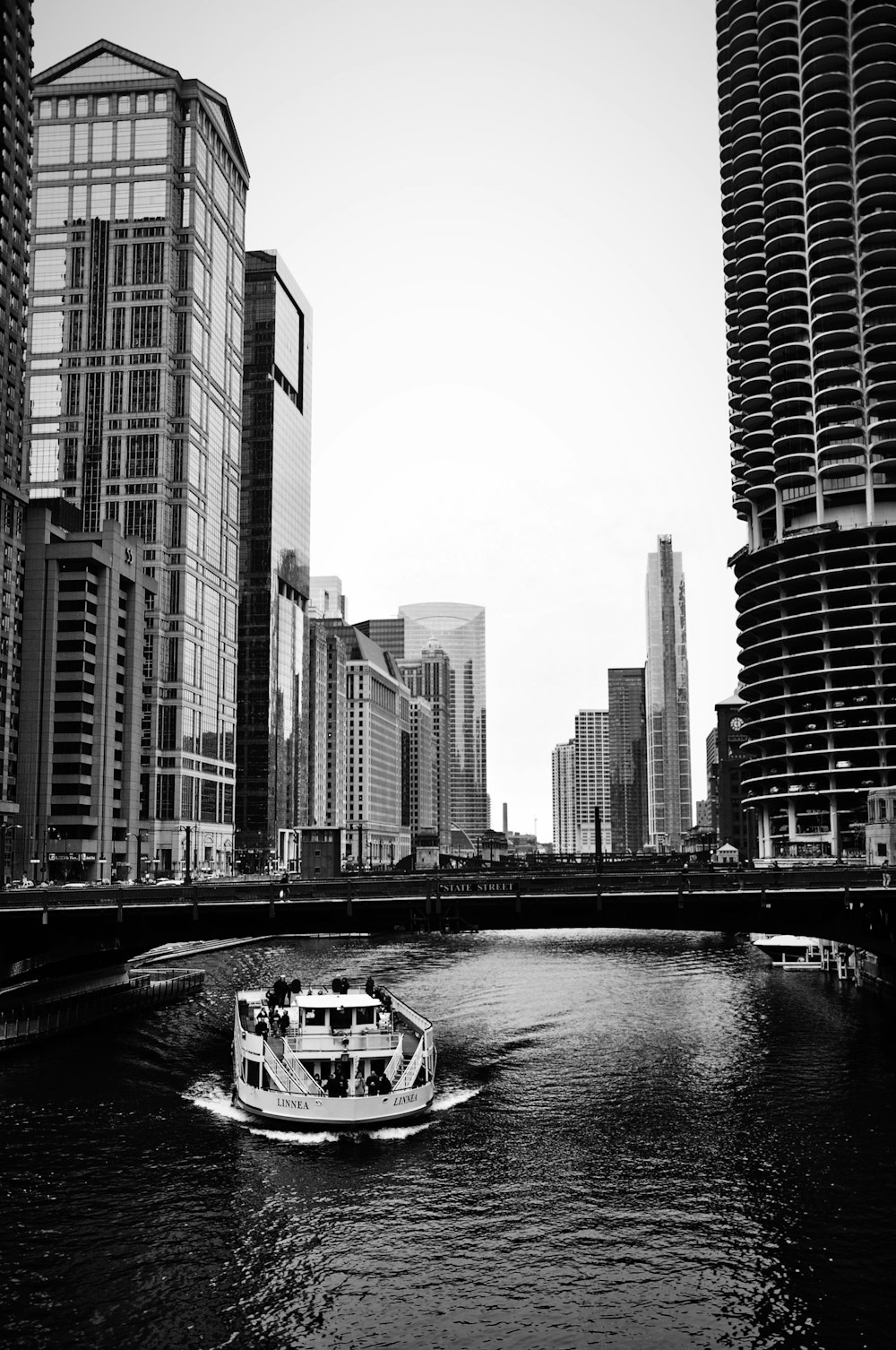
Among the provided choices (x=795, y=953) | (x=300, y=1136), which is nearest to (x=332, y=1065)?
(x=300, y=1136)

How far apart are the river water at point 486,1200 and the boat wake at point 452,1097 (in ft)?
1.14

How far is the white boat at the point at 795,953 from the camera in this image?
11831cm

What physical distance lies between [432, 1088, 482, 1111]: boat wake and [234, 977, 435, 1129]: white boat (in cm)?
121

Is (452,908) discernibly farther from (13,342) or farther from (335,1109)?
(13,342)

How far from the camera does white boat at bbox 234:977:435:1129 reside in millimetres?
56219

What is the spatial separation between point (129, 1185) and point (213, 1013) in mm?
45268

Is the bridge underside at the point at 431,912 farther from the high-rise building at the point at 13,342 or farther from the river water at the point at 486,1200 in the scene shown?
the high-rise building at the point at 13,342

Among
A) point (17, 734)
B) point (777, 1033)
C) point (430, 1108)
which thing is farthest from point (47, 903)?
point (17, 734)

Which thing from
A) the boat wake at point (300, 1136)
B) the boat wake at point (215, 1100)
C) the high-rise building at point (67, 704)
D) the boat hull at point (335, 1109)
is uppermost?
the high-rise building at point (67, 704)

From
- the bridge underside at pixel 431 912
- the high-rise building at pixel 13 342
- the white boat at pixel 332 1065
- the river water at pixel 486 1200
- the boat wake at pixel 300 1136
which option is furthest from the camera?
the high-rise building at pixel 13 342

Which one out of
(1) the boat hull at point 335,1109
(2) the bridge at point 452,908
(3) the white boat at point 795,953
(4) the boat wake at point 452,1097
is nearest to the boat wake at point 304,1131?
(4) the boat wake at point 452,1097

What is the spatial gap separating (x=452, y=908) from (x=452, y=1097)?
16733 mm

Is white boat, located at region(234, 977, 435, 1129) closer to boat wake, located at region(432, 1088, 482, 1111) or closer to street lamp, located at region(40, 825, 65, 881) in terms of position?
boat wake, located at region(432, 1088, 482, 1111)

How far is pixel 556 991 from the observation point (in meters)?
102
